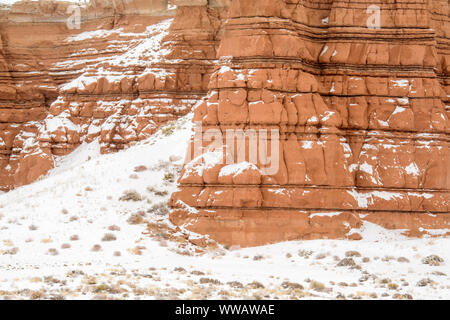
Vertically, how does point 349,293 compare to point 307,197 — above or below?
below

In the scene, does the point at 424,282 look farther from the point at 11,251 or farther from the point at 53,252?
the point at 11,251

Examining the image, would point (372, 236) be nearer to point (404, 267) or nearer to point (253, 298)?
point (404, 267)

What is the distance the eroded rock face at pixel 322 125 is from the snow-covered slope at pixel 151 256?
1033 mm

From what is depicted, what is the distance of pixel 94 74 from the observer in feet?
153

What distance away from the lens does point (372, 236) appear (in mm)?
23703

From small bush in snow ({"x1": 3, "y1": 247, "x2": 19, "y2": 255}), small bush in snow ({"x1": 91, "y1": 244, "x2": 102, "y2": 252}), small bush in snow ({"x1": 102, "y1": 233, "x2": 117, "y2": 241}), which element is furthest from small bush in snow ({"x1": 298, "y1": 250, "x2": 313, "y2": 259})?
small bush in snow ({"x1": 3, "y1": 247, "x2": 19, "y2": 255})

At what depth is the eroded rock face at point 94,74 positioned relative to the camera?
42906 mm

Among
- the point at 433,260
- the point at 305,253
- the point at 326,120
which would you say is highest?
the point at 326,120

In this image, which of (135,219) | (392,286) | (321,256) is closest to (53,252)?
(135,219)

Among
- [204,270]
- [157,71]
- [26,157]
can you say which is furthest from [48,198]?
[26,157]

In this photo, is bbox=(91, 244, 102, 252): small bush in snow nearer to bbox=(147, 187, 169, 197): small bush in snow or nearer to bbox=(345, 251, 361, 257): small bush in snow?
bbox=(147, 187, 169, 197): small bush in snow

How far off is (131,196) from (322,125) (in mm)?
8151

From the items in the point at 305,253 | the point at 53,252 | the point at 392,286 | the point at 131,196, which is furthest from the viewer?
the point at 131,196

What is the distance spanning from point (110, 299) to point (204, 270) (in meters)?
5.47
